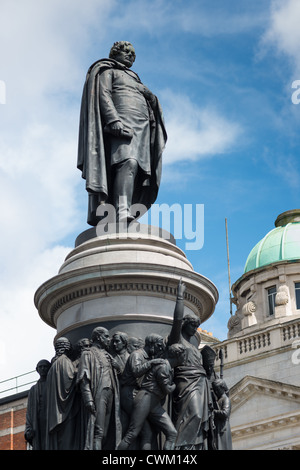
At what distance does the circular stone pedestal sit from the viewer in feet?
40.9

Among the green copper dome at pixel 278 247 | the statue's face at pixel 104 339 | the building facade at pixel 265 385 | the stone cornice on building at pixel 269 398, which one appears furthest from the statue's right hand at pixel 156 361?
the green copper dome at pixel 278 247

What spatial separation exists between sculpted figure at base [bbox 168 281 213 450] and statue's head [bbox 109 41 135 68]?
14.2 ft

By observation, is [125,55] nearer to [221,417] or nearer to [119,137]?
[119,137]

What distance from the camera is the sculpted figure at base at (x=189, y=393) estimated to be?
11.6 meters

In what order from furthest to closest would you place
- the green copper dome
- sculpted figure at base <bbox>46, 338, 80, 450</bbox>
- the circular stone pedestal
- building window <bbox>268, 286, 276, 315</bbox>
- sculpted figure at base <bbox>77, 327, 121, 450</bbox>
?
the green copper dome → building window <bbox>268, 286, 276, 315</bbox> → the circular stone pedestal → sculpted figure at base <bbox>46, 338, 80, 450</bbox> → sculpted figure at base <bbox>77, 327, 121, 450</bbox>

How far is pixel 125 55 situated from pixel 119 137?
1620mm

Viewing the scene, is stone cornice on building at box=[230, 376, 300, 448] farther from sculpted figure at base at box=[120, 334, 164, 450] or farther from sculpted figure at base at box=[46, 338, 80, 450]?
sculpted figure at base at box=[46, 338, 80, 450]

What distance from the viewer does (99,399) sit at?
37.6 feet

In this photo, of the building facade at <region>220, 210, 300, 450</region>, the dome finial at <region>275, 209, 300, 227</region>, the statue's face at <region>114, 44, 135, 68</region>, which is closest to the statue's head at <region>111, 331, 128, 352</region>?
the statue's face at <region>114, 44, 135, 68</region>

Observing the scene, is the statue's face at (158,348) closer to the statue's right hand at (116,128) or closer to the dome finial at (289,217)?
the statue's right hand at (116,128)

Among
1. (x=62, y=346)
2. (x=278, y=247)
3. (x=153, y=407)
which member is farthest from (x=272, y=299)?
(x=153, y=407)

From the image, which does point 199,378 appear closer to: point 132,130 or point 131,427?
point 131,427

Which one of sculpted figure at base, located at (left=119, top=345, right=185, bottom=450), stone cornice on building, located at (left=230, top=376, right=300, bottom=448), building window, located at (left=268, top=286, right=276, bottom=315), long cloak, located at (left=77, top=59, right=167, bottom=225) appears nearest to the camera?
sculpted figure at base, located at (left=119, top=345, right=185, bottom=450)
